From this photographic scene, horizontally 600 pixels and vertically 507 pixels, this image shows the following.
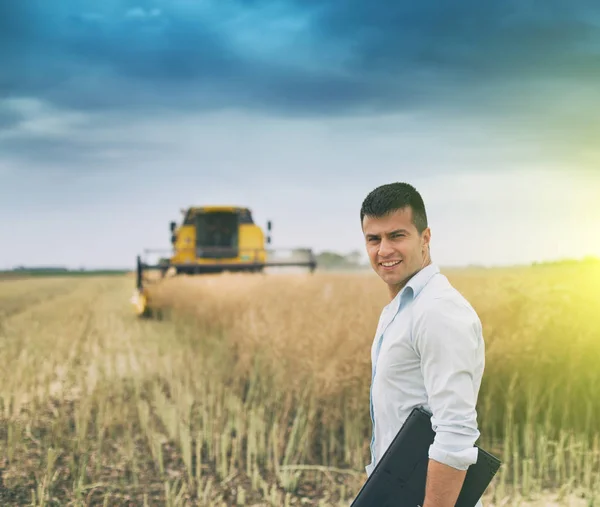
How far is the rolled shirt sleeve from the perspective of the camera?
1.51 meters

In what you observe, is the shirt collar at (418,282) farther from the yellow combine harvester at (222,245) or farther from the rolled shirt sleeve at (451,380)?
the yellow combine harvester at (222,245)

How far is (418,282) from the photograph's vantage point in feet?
5.57

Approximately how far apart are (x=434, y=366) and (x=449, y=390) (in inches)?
2.5

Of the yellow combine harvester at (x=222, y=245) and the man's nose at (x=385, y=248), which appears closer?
the man's nose at (x=385, y=248)

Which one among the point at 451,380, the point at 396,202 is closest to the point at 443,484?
the point at 451,380

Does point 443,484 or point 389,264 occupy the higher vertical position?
point 389,264

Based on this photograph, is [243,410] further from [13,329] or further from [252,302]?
[13,329]

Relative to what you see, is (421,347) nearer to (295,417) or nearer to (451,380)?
(451,380)

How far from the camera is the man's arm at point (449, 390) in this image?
1.51 metres

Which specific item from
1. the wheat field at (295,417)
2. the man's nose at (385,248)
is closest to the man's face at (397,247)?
the man's nose at (385,248)

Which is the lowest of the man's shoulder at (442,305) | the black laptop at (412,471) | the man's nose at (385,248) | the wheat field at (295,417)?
the wheat field at (295,417)

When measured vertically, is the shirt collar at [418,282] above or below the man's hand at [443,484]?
above

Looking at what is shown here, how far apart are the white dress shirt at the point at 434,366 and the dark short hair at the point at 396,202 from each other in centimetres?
14

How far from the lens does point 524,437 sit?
458cm
